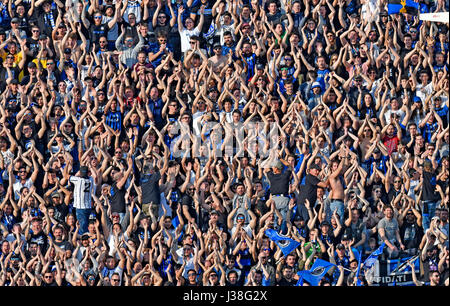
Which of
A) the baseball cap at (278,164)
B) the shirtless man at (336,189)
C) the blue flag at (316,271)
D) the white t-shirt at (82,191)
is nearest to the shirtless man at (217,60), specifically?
the baseball cap at (278,164)

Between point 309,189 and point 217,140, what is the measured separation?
1.44 meters

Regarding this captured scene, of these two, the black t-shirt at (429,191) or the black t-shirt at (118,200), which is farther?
the black t-shirt at (429,191)

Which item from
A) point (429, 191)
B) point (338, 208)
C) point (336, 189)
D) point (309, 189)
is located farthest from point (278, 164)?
point (429, 191)

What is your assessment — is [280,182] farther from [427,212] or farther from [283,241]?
[427,212]

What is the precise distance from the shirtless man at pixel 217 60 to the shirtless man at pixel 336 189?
2074mm

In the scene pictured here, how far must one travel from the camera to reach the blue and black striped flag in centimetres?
1839

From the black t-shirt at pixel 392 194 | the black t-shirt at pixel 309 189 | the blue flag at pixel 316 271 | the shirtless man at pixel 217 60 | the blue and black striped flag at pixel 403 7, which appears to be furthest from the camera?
the blue and black striped flag at pixel 403 7

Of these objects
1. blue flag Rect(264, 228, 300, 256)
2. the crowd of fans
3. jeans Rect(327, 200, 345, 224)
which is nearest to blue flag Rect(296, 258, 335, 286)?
the crowd of fans

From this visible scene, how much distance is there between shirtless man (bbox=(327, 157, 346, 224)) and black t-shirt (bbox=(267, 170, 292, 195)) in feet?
1.93

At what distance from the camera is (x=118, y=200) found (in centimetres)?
1758

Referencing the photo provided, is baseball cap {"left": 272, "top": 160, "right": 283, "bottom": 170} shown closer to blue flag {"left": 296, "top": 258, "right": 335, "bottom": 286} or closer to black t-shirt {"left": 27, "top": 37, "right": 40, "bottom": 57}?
blue flag {"left": 296, "top": 258, "right": 335, "bottom": 286}

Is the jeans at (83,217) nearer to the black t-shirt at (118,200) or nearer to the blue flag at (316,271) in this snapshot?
the black t-shirt at (118,200)

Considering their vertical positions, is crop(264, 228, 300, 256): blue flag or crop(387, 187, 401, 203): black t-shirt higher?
crop(387, 187, 401, 203): black t-shirt

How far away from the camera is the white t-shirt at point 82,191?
57.7ft
